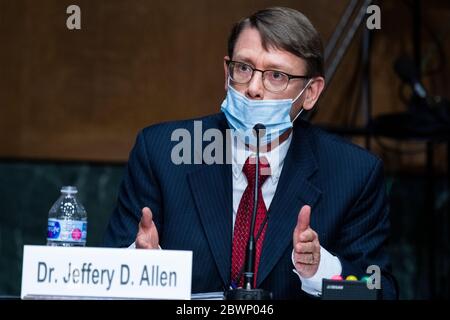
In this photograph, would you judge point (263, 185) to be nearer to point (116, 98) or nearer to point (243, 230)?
point (243, 230)

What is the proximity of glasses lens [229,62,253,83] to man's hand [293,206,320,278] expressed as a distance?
1.88 ft

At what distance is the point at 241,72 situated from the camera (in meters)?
2.47

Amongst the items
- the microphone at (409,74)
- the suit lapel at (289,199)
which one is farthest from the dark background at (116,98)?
the suit lapel at (289,199)

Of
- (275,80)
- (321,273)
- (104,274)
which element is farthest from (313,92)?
(104,274)

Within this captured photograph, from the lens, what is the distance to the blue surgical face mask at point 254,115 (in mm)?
2430

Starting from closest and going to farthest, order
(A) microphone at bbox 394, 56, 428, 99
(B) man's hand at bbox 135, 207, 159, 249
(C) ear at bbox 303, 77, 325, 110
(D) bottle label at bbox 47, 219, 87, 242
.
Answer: (B) man's hand at bbox 135, 207, 159, 249
(D) bottle label at bbox 47, 219, 87, 242
(C) ear at bbox 303, 77, 325, 110
(A) microphone at bbox 394, 56, 428, 99

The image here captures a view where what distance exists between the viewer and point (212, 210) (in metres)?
2.46

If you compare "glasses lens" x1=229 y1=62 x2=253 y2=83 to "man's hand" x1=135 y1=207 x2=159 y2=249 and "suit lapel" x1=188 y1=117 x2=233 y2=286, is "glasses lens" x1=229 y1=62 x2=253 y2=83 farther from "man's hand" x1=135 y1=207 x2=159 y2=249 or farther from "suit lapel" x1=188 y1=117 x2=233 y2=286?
"man's hand" x1=135 y1=207 x2=159 y2=249

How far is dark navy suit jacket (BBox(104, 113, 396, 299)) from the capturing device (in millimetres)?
2406

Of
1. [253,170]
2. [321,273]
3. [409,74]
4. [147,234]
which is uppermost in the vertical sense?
[409,74]

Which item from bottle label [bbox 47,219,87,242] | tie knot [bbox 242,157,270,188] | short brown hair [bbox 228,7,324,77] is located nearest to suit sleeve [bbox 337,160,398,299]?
tie knot [bbox 242,157,270,188]

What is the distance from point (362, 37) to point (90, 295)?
3206 mm

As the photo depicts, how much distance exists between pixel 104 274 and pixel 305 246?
0.49 meters
